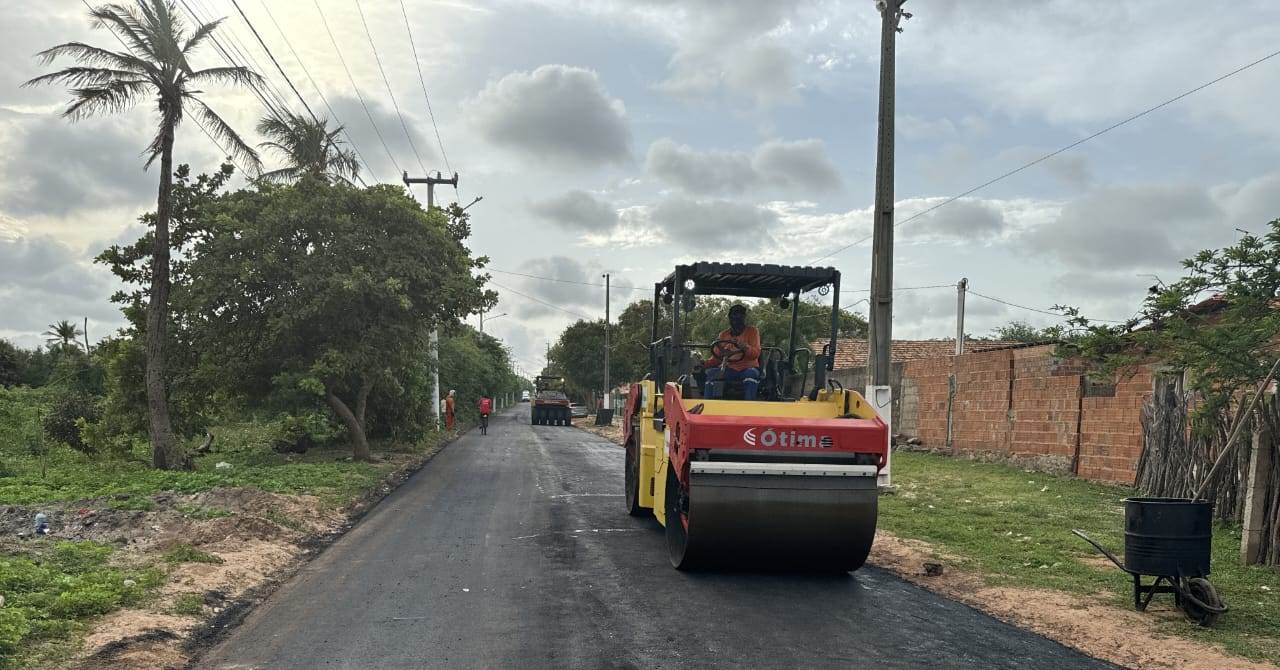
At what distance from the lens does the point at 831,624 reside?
20.6 ft

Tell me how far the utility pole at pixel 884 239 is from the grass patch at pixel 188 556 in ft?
25.8

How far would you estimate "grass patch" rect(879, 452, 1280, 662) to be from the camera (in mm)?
6613

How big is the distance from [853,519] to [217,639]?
4888mm

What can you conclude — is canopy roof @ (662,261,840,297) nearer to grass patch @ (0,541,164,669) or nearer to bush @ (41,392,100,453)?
grass patch @ (0,541,164,669)

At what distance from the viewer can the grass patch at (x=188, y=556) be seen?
8188mm

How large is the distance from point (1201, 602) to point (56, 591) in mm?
8419

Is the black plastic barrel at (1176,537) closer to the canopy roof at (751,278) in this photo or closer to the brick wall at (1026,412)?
the canopy roof at (751,278)

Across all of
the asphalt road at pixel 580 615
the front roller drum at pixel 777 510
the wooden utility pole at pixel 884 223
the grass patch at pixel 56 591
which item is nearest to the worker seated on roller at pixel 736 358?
the front roller drum at pixel 777 510

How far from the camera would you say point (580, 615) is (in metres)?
6.43

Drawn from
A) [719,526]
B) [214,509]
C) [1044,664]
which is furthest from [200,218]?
[1044,664]

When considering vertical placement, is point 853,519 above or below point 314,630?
above

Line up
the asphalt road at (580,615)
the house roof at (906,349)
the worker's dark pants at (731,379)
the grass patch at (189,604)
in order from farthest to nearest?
the house roof at (906,349)
the worker's dark pants at (731,379)
the grass patch at (189,604)
the asphalt road at (580,615)

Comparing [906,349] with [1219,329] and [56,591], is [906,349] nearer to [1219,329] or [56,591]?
[1219,329]

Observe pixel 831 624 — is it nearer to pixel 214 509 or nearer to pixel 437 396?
pixel 214 509
